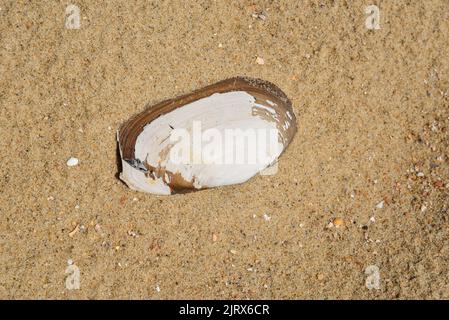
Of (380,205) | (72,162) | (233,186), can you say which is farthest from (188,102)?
(380,205)

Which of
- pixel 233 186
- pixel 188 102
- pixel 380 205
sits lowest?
pixel 380 205

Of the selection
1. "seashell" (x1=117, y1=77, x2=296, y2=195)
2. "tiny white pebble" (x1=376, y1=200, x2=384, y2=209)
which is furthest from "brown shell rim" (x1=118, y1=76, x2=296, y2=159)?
"tiny white pebble" (x1=376, y1=200, x2=384, y2=209)

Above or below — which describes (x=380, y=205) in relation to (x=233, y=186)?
below

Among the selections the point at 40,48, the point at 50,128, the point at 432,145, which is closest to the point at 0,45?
the point at 40,48

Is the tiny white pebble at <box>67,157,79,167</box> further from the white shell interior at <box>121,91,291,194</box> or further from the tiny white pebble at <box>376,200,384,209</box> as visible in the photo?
the tiny white pebble at <box>376,200,384,209</box>

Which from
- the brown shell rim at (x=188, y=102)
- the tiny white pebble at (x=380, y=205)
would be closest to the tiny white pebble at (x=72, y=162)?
the brown shell rim at (x=188, y=102)

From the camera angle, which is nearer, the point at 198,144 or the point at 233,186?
the point at 198,144

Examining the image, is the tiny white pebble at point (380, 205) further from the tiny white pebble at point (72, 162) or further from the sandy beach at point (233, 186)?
the tiny white pebble at point (72, 162)

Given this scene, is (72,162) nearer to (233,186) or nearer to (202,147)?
(202,147)
